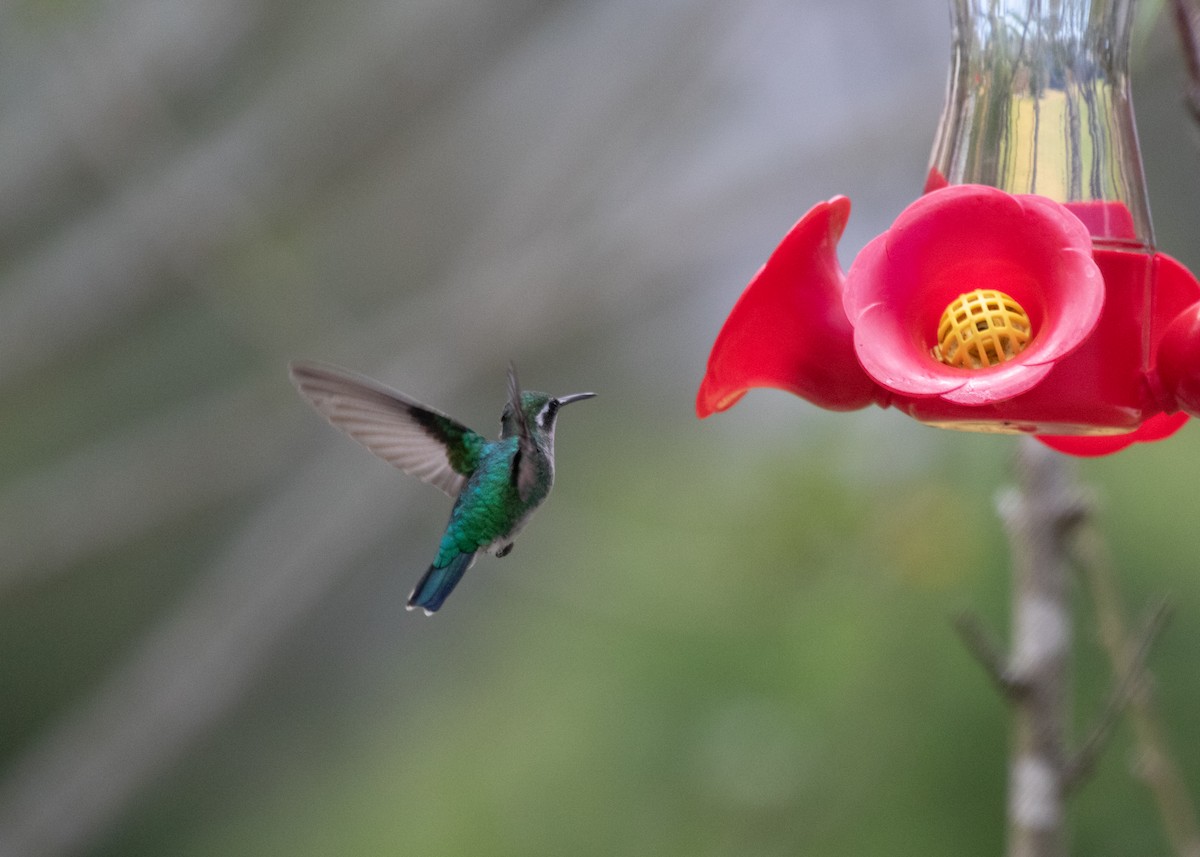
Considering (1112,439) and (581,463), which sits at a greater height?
(1112,439)

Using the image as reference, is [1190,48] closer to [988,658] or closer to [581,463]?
[988,658]

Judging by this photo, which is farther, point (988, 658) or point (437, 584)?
point (437, 584)

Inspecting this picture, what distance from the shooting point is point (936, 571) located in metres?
2.85

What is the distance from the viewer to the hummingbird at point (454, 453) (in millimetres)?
1696

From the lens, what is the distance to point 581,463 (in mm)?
5770

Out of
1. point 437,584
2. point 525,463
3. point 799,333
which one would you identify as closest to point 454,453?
point 437,584

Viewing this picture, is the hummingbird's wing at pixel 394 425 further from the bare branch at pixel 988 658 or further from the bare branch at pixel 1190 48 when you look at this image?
the bare branch at pixel 1190 48

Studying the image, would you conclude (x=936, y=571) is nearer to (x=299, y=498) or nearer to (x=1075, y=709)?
(x=1075, y=709)

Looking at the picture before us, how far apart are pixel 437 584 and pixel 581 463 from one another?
3.96 metres

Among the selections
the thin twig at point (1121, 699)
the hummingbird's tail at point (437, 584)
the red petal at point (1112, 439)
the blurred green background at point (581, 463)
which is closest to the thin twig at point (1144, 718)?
the thin twig at point (1121, 699)

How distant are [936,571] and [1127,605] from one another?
47 centimetres

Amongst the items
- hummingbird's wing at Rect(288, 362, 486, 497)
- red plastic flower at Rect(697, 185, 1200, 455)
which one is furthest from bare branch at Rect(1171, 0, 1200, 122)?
hummingbird's wing at Rect(288, 362, 486, 497)

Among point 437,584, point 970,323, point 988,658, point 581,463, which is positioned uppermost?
point 970,323

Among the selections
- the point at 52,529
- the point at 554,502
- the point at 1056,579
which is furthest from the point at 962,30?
the point at 554,502
